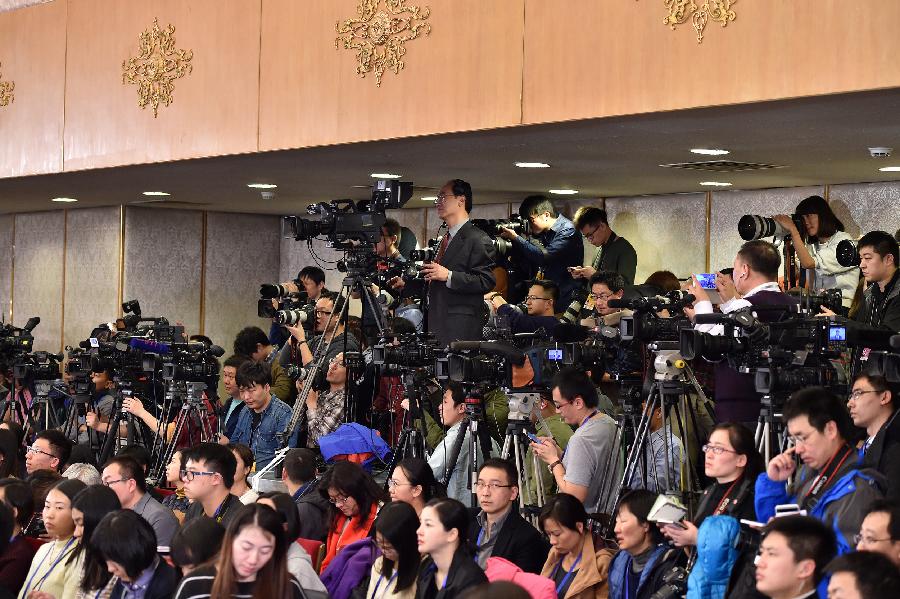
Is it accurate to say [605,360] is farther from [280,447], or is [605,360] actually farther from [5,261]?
[5,261]

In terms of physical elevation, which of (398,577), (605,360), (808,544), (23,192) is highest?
(23,192)

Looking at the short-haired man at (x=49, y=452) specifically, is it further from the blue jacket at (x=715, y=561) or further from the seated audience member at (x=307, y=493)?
the blue jacket at (x=715, y=561)

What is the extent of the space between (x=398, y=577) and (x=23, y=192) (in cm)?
697

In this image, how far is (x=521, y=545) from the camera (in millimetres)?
4777

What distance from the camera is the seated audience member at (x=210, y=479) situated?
199 inches

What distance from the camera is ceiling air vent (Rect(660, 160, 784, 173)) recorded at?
677cm

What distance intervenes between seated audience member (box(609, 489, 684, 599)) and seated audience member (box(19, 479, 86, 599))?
6.43 ft

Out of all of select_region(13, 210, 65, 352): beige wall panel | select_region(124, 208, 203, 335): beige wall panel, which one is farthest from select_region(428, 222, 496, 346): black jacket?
select_region(13, 210, 65, 352): beige wall panel

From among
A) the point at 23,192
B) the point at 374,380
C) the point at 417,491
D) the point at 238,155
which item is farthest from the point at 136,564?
the point at 23,192

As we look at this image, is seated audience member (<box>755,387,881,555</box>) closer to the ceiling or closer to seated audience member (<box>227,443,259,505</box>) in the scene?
the ceiling

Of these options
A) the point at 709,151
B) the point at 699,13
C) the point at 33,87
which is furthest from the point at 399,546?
the point at 33,87

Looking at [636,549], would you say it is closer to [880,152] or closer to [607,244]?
[880,152]

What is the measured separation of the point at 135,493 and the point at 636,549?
211cm

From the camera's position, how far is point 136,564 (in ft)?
13.8
